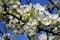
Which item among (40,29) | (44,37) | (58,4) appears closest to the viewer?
(40,29)

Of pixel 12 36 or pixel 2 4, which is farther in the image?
pixel 12 36

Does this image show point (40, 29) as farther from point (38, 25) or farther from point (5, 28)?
point (5, 28)

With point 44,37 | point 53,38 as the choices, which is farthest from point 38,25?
point 53,38

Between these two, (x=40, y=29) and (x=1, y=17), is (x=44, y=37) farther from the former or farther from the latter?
(x=1, y=17)

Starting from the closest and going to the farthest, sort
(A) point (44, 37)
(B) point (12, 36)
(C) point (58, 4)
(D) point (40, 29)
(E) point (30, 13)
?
1. (D) point (40, 29)
2. (E) point (30, 13)
3. (A) point (44, 37)
4. (C) point (58, 4)
5. (B) point (12, 36)

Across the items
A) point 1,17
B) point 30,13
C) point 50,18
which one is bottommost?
point 50,18

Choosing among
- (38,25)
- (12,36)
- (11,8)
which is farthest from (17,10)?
(12,36)

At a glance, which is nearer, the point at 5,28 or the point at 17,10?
the point at 17,10

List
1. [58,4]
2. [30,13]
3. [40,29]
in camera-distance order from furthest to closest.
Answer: [58,4], [30,13], [40,29]

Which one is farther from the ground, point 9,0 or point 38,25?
point 9,0
